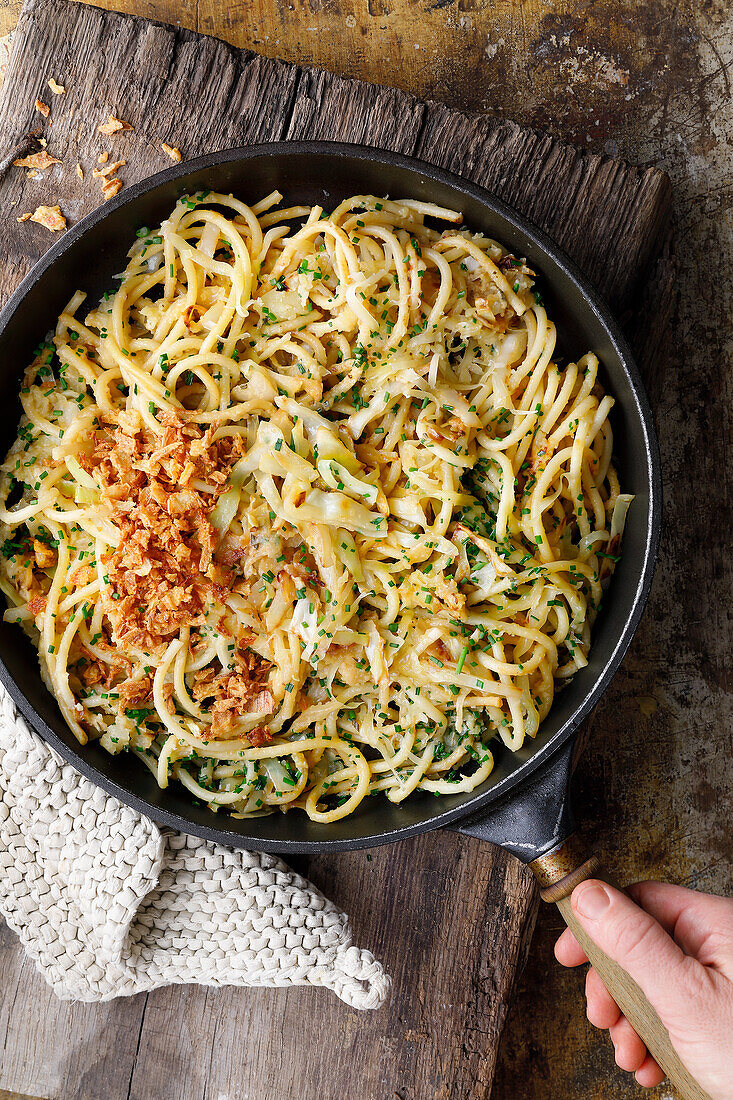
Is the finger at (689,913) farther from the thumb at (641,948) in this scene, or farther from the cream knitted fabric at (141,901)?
the cream knitted fabric at (141,901)

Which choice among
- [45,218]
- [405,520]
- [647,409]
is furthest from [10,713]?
[647,409]

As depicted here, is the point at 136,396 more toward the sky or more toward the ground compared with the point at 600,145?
more toward the ground

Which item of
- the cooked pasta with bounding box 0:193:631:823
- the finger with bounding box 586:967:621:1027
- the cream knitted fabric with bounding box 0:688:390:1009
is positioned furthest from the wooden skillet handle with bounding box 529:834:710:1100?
the cream knitted fabric with bounding box 0:688:390:1009

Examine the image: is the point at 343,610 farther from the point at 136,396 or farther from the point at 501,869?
the point at 501,869

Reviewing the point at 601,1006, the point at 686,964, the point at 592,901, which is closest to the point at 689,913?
the point at 686,964

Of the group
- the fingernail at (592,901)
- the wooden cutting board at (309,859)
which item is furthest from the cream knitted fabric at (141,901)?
the fingernail at (592,901)

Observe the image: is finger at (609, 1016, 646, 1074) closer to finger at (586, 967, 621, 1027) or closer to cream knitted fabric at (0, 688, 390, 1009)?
finger at (586, 967, 621, 1027)
